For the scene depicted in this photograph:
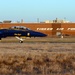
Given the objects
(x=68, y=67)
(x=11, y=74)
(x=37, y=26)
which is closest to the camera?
(x=11, y=74)

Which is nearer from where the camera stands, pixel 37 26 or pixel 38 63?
pixel 38 63

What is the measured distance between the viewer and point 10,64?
20.2m

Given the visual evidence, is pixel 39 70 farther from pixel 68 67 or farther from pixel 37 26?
pixel 37 26

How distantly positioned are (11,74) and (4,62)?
4.19 m

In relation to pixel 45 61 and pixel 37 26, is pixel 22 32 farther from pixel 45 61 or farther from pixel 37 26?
pixel 37 26

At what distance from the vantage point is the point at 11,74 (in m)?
16.6

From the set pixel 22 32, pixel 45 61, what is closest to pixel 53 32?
pixel 22 32

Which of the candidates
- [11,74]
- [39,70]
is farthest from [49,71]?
[11,74]

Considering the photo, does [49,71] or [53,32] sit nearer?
[49,71]

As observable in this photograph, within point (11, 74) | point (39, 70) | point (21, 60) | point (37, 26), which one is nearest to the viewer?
point (11, 74)

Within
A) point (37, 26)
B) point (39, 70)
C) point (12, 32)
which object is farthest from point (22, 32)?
point (37, 26)

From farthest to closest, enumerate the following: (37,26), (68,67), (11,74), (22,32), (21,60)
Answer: (37,26) < (22,32) < (21,60) < (68,67) < (11,74)

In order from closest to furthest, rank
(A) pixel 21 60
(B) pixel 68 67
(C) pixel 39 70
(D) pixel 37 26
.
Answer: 1. (C) pixel 39 70
2. (B) pixel 68 67
3. (A) pixel 21 60
4. (D) pixel 37 26

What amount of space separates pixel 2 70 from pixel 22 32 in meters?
32.9
